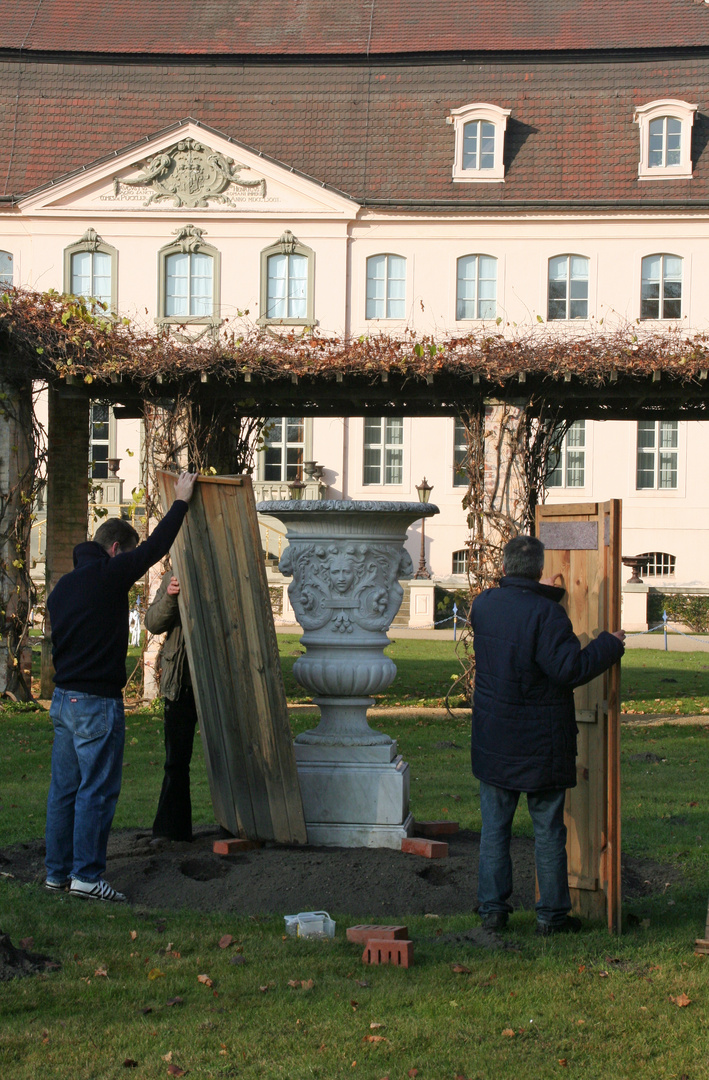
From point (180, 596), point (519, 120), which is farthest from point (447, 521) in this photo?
point (180, 596)

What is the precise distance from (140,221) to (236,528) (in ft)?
83.0

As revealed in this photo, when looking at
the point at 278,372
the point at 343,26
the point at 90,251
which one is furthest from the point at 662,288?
the point at 278,372

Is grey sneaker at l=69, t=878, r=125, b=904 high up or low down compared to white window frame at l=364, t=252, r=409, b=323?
down

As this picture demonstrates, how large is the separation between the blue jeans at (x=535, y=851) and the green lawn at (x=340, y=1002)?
154 mm

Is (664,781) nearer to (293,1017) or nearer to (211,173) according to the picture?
(293,1017)

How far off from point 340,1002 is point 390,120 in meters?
27.3

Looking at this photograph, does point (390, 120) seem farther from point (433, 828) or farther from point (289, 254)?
point (433, 828)

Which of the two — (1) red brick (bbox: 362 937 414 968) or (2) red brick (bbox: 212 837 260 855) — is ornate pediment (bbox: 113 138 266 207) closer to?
(2) red brick (bbox: 212 837 260 855)

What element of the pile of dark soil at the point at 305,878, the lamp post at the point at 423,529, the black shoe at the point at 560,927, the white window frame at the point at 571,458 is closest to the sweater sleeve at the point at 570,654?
the black shoe at the point at 560,927

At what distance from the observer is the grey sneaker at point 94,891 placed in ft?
17.7

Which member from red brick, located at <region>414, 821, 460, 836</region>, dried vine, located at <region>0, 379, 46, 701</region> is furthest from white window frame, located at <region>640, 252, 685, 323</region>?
red brick, located at <region>414, 821, 460, 836</region>

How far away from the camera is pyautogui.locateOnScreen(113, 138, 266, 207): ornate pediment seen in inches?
1133

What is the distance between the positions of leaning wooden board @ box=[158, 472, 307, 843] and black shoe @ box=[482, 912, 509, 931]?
1409mm

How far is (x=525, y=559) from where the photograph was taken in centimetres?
506
